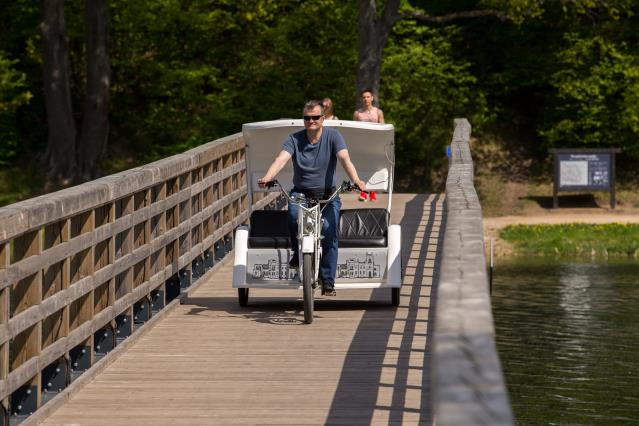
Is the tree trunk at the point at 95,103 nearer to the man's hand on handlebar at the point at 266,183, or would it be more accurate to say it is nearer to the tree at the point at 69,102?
the tree at the point at 69,102

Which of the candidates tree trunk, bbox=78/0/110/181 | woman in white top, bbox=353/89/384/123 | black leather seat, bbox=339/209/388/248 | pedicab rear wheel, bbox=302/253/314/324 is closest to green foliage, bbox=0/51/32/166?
tree trunk, bbox=78/0/110/181

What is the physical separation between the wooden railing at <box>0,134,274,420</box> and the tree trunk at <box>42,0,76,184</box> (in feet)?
70.1

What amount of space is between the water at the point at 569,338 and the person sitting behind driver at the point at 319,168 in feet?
12.6

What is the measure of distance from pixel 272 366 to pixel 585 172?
84.7 ft

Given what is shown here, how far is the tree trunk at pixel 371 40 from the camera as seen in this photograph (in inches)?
1362

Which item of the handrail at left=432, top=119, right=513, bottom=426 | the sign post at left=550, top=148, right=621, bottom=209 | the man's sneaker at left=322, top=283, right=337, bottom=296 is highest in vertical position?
the handrail at left=432, top=119, right=513, bottom=426

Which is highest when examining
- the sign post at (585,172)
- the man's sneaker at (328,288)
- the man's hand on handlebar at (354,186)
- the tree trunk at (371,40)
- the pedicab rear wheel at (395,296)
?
the tree trunk at (371,40)

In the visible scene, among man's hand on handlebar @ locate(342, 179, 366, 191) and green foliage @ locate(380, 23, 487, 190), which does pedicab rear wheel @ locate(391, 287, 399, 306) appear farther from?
green foliage @ locate(380, 23, 487, 190)

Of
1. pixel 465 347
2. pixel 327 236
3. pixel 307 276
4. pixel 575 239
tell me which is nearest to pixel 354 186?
pixel 327 236

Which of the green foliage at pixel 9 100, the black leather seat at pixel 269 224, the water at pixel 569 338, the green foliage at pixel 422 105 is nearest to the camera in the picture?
the black leather seat at pixel 269 224

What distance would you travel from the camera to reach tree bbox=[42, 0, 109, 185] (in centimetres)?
3656

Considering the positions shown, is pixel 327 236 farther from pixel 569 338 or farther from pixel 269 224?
pixel 569 338

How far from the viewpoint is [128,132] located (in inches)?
1619

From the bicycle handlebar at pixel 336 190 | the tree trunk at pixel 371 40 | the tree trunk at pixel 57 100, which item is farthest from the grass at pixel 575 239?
the bicycle handlebar at pixel 336 190
